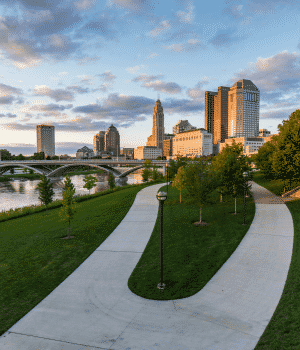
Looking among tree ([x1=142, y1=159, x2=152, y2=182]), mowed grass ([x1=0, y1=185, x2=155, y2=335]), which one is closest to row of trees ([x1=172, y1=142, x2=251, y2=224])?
mowed grass ([x1=0, y1=185, x2=155, y2=335])

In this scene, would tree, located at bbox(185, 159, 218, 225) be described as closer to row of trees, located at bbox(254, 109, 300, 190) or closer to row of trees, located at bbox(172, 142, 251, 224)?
row of trees, located at bbox(172, 142, 251, 224)

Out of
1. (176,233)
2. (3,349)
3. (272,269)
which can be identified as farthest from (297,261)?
(3,349)

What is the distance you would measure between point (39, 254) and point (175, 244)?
21.9ft

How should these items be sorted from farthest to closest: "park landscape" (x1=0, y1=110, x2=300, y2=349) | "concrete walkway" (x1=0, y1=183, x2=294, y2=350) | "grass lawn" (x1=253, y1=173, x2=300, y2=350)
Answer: "park landscape" (x1=0, y1=110, x2=300, y2=349), "concrete walkway" (x1=0, y1=183, x2=294, y2=350), "grass lawn" (x1=253, y1=173, x2=300, y2=350)

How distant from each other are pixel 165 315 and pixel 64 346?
106 inches

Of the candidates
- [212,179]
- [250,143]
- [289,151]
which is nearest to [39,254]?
[212,179]

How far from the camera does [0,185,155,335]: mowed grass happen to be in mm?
7951

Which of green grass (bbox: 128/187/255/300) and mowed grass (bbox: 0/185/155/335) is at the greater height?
green grass (bbox: 128/187/255/300)

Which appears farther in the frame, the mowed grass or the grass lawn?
the mowed grass

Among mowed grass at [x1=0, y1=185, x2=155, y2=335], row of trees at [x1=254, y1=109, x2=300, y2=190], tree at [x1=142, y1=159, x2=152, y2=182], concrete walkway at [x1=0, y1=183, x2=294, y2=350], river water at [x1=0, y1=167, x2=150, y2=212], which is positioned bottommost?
river water at [x1=0, y1=167, x2=150, y2=212]

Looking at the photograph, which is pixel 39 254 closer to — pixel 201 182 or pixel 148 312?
pixel 148 312

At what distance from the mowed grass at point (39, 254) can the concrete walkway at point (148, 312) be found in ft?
1.70

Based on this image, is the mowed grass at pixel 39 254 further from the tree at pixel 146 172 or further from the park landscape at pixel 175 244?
the tree at pixel 146 172

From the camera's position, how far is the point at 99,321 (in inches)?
263
